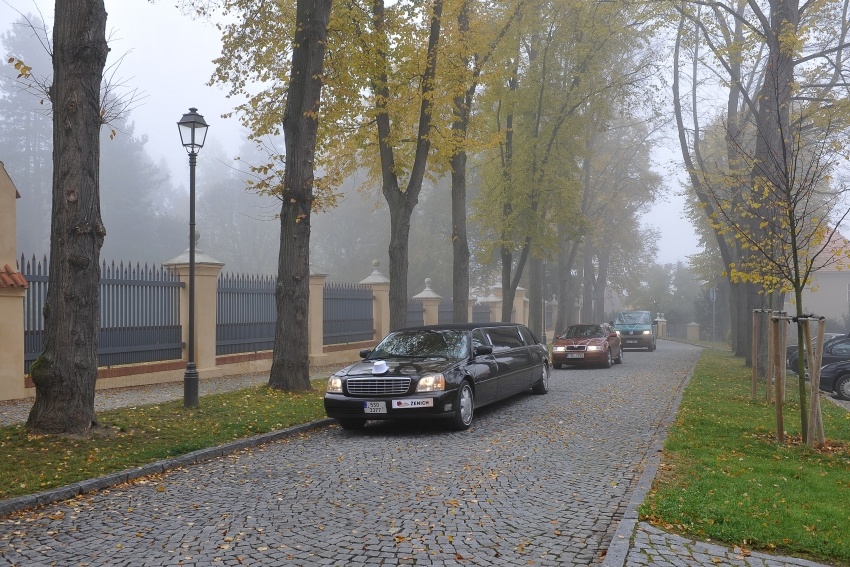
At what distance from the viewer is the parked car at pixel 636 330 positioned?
3381cm

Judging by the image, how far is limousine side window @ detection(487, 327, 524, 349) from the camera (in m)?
13.0

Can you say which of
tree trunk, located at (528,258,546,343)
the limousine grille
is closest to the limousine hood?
the limousine grille

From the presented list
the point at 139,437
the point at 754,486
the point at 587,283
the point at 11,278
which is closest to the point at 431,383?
the point at 139,437

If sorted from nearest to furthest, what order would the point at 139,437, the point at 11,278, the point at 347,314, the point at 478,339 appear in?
the point at 139,437, the point at 478,339, the point at 11,278, the point at 347,314

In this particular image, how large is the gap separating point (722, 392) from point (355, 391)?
337 inches

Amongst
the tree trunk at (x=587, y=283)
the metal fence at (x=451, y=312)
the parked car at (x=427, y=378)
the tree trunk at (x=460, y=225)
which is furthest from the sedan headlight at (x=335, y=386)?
the tree trunk at (x=587, y=283)

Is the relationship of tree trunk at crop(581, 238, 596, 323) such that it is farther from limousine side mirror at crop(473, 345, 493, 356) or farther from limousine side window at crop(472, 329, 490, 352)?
limousine side mirror at crop(473, 345, 493, 356)

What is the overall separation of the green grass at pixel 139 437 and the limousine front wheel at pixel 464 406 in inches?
88.2

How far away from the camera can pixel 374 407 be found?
33.3 feet

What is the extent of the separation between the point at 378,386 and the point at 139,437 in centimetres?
307

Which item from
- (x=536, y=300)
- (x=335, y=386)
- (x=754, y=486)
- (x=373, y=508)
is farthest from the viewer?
(x=536, y=300)

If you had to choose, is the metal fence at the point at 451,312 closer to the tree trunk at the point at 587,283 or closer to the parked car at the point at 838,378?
the tree trunk at the point at 587,283

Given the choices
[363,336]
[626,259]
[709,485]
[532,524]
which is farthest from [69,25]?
[626,259]

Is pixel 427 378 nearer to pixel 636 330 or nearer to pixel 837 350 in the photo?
pixel 837 350
